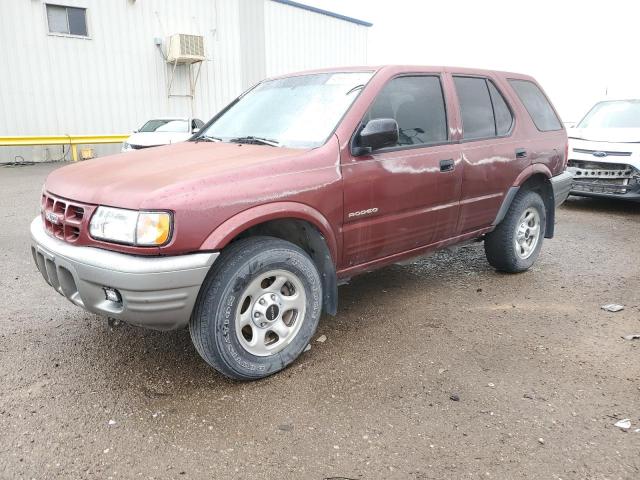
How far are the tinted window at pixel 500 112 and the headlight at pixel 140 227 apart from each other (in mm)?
2961

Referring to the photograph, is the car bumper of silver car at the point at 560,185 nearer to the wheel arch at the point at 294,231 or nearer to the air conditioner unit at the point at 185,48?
the wheel arch at the point at 294,231

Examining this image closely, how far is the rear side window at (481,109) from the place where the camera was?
13.2ft

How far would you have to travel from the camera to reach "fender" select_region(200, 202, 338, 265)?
2.56 metres

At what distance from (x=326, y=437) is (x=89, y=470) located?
1038 millimetres

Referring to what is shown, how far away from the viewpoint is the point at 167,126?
13.4m

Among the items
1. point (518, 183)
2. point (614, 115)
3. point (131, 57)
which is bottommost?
point (518, 183)

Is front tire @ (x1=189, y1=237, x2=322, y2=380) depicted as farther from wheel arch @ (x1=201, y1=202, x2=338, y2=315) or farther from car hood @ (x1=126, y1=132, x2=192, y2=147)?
car hood @ (x1=126, y1=132, x2=192, y2=147)

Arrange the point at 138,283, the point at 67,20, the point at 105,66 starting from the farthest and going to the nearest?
the point at 105,66, the point at 67,20, the point at 138,283

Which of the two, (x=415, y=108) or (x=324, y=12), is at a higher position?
(x=324, y=12)

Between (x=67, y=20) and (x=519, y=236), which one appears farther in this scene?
(x=67, y=20)

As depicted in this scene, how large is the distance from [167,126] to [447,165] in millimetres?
11077

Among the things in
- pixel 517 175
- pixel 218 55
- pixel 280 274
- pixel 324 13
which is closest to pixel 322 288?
pixel 280 274

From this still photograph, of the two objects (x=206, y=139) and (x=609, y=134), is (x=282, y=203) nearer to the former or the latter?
(x=206, y=139)

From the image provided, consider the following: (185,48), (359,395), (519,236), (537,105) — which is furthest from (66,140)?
(359,395)
